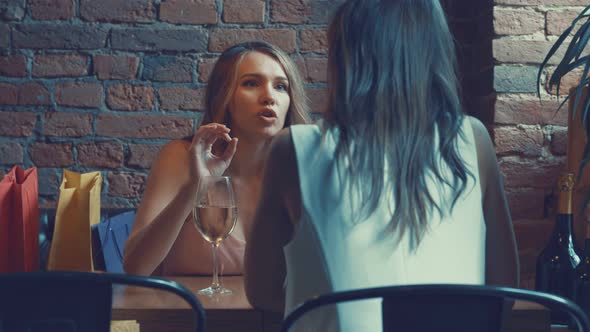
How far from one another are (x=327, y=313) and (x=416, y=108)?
297 millimetres

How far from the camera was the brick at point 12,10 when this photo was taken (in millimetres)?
2281

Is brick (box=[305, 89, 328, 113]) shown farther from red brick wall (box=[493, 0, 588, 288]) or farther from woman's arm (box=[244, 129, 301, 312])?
woman's arm (box=[244, 129, 301, 312])

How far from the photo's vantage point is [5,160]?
2.29 meters

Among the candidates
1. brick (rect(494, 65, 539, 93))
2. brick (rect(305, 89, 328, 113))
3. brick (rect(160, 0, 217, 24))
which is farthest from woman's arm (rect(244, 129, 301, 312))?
brick (rect(160, 0, 217, 24))

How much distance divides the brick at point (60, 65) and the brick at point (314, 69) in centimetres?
69

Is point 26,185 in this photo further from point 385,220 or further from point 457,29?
point 457,29

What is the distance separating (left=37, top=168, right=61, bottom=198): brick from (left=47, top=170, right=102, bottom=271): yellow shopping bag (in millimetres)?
659

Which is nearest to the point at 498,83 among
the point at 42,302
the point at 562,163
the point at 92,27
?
the point at 562,163

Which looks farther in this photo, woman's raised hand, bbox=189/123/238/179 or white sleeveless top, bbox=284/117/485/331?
woman's raised hand, bbox=189/123/238/179

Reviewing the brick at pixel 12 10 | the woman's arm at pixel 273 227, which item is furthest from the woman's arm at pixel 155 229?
the brick at pixel 12 10

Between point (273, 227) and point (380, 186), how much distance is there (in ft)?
0.55

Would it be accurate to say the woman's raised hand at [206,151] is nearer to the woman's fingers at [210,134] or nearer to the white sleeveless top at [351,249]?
the woman's fingers at [210,134]

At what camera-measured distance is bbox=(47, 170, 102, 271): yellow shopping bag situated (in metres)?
1.63

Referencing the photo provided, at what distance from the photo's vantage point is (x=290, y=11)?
230cm
